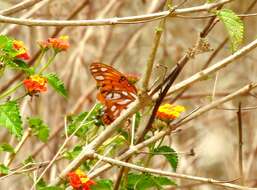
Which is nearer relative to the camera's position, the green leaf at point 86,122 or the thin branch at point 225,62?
the thin branch at point 225,62

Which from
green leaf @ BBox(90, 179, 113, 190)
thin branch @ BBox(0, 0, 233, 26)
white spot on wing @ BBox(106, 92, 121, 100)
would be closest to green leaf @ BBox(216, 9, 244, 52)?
thin branch @ BBox(0, 0, 233, 26)

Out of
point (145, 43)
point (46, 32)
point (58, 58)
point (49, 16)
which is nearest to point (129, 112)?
point (49, 16)

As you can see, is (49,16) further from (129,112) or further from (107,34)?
(129,112)

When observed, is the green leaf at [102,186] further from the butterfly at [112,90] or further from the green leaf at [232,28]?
the green leaf at [232,28]

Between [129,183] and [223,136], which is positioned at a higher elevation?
[223,136]

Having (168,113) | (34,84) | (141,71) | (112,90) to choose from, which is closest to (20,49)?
(34,84)

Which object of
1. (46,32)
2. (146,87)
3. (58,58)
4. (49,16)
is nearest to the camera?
(146,87)

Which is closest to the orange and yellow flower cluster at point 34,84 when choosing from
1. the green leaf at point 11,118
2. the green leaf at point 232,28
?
the green leaf at point 11,118
